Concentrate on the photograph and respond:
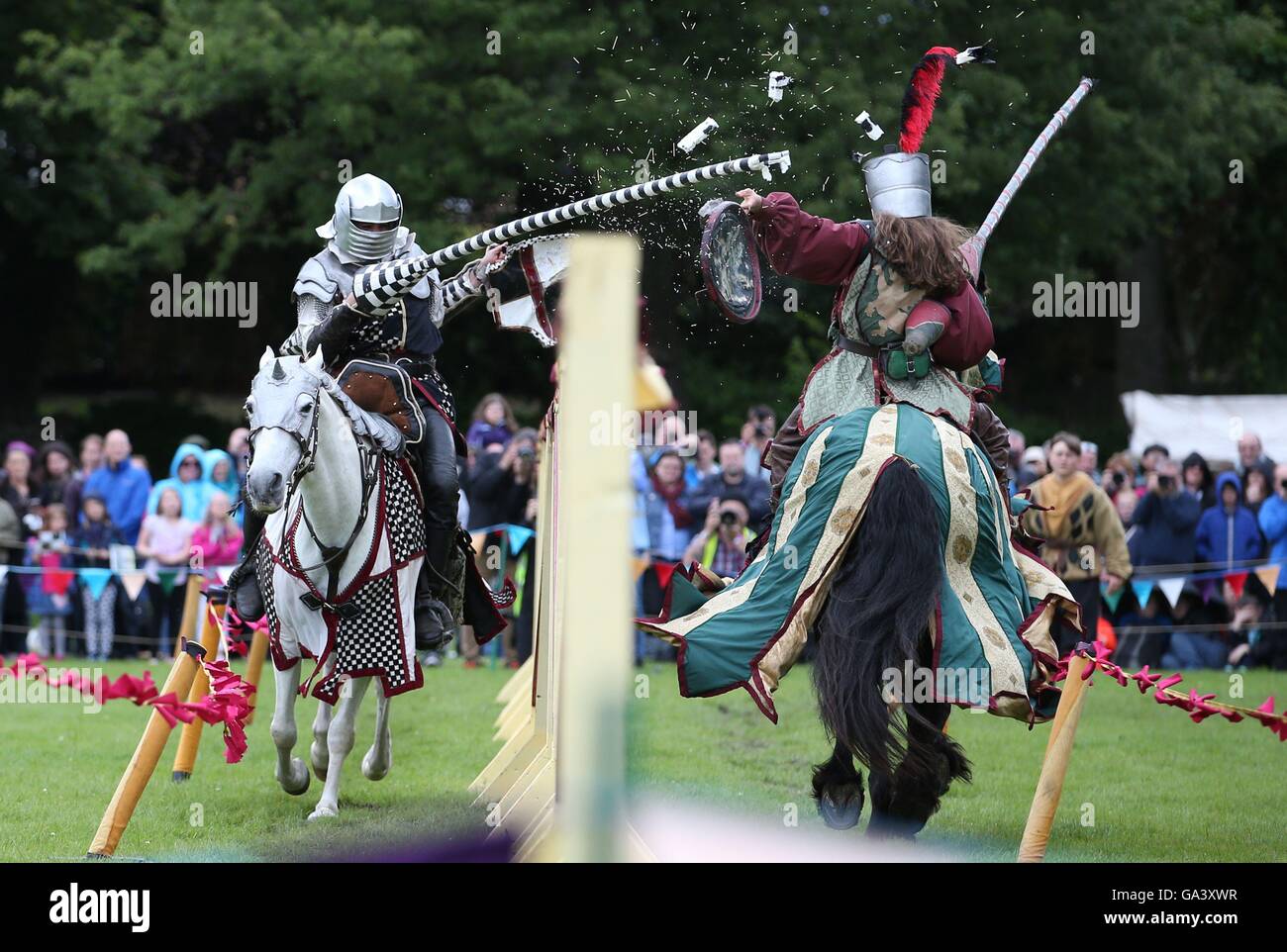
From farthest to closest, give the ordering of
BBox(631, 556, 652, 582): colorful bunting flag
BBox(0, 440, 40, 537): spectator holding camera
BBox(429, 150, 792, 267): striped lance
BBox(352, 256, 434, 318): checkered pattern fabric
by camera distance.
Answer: BBox(0, 440, 40, 537): spectator holding camera → BBox(631, 556, 652, 582): colorful bunting flag → BBox(352, 256, 434, 318): checkered pattern fabric → BBox(429, 150, 792, 267): striped lance

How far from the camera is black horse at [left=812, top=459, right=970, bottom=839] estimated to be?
236 inches

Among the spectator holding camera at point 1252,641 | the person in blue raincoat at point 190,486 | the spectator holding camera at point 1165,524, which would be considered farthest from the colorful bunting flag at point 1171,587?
the person in blue raincoat at point 190,486

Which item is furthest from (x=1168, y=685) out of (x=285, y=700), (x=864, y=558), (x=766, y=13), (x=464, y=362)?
(x=464, y=362)

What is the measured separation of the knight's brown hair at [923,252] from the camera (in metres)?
6.50

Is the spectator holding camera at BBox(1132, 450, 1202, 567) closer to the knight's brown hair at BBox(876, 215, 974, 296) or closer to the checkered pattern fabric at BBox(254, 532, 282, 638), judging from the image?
the knight's brown hair at BBox(876, 215, 974, 296)

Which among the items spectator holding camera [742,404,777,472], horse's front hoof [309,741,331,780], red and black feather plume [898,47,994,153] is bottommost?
horse's front hoof [309,741,331,780]

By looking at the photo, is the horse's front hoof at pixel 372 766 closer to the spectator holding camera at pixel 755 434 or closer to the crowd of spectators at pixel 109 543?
the crowd of spectators at pixel 109 543

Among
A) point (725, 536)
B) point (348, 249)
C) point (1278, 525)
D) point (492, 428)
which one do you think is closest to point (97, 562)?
point (492, 428)

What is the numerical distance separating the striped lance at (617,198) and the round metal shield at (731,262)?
0.16m

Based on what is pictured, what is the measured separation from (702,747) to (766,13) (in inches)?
226

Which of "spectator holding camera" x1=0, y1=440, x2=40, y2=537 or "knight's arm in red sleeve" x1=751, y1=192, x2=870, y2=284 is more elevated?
"knight's arm in red sleeve" x1=751, y1=192, x2=870, y2=284

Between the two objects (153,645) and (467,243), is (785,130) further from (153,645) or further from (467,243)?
(153,645)

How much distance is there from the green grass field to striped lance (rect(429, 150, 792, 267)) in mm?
1807

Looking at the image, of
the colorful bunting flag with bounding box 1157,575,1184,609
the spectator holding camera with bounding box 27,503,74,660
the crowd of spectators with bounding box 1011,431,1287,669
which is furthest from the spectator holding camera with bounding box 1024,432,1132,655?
the spectator holding camera with bounding box 27,503,74,660
